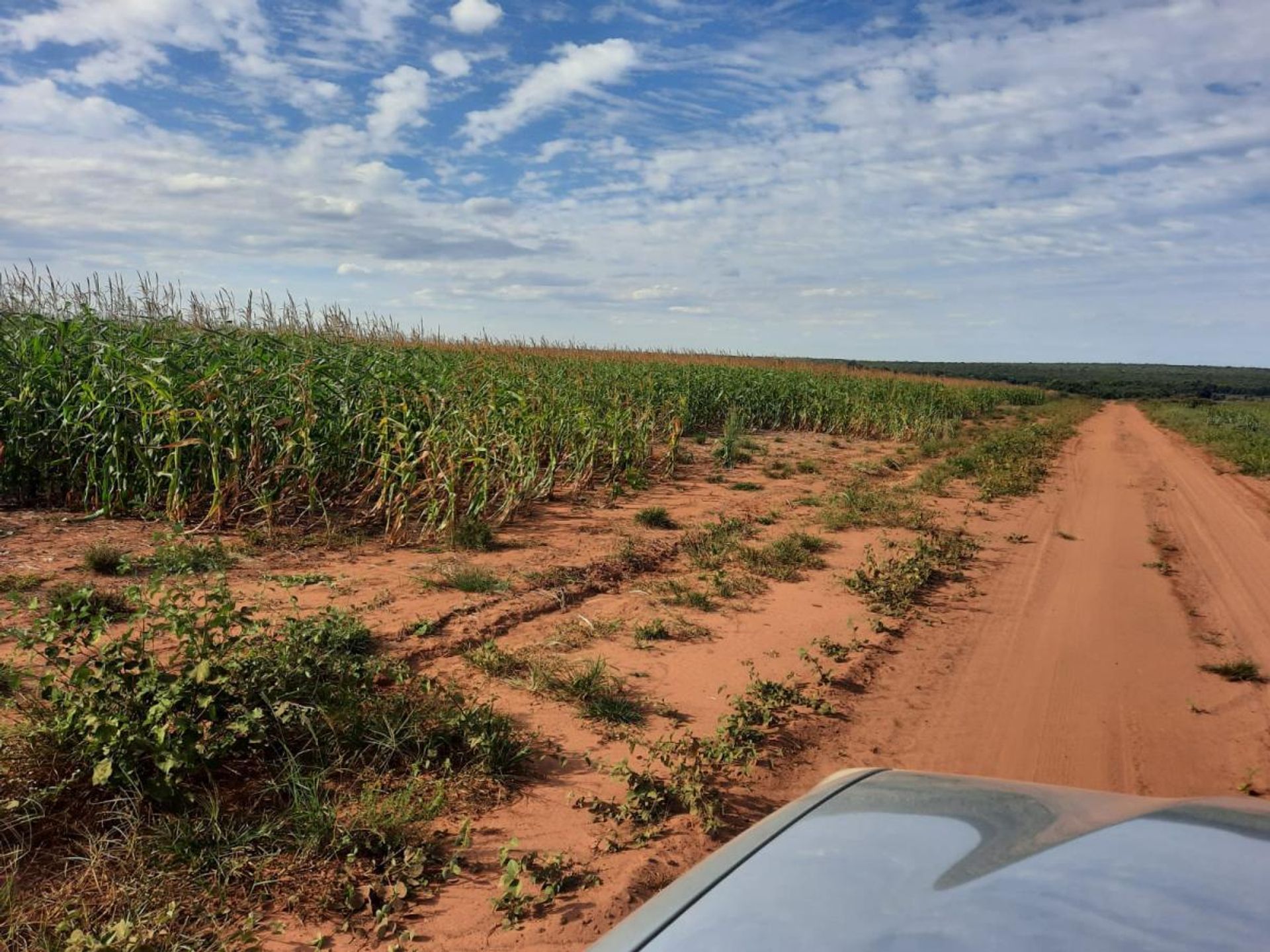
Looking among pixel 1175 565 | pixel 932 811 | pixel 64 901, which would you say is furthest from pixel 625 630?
pixel 1175 565

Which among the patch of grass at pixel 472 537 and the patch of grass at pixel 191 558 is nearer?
the patch of grass at pixel 191 558

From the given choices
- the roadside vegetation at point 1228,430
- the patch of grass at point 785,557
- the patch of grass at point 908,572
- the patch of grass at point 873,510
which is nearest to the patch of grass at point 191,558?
the patch of grass at point 785,557

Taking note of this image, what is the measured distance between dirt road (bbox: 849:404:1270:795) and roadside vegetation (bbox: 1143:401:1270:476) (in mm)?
9891

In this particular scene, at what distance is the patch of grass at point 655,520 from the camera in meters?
8.80

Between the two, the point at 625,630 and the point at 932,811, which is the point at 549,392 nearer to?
the point at 625,630

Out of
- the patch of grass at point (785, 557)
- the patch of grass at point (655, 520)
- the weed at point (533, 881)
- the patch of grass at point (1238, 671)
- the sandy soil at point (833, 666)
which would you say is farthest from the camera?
the patch of grass at point (655, 520)

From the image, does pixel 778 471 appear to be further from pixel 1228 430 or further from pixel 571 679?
pixel 1228 430

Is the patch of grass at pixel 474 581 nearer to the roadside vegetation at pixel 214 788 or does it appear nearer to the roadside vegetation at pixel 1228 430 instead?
the roadside vegetation at pixel 214 788

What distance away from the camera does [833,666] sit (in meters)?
5.16

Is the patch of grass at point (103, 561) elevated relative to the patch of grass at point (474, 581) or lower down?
elevated

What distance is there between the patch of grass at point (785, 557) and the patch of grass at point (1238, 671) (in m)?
3.06

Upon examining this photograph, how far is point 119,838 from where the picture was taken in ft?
9.48

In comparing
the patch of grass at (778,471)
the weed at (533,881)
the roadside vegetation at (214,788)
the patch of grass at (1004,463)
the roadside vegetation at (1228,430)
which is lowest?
the weed at (533,881)

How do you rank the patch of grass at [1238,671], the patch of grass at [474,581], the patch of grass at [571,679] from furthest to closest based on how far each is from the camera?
the patch of grass at [474,581]
the patch of grass at [1238,671]
the patch of grass at [571,679]
